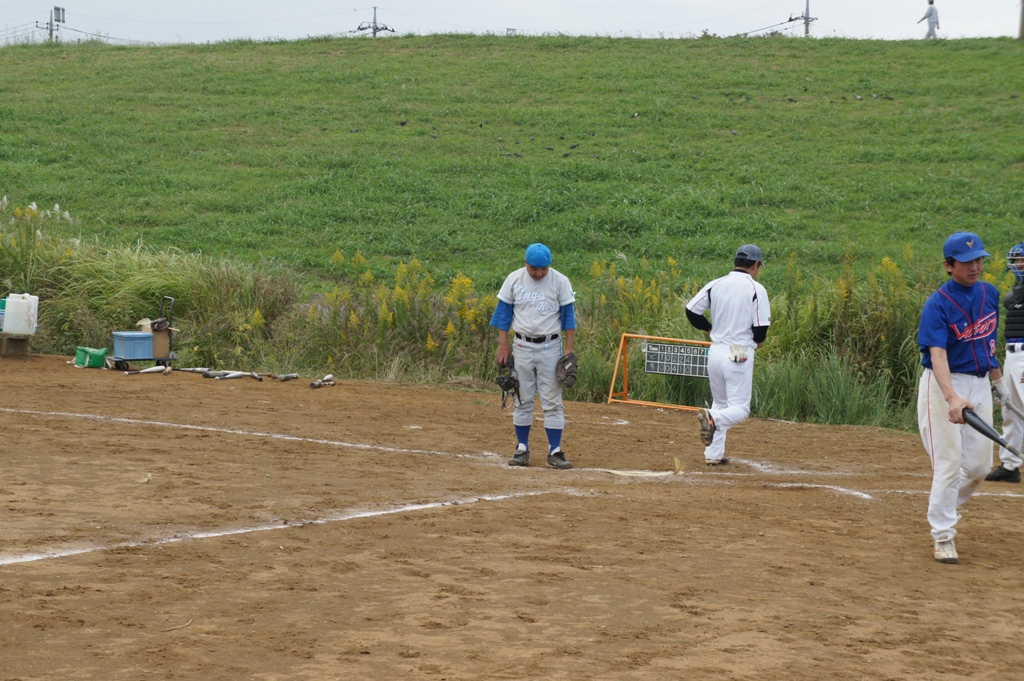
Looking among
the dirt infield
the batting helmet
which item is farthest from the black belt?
the batting helmet

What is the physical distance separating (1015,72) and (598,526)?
34.4m

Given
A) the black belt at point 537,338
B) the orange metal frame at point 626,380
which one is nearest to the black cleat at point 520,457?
the black belt at point 537,338

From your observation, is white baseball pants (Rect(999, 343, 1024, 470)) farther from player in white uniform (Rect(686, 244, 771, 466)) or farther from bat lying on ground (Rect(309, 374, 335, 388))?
bat lying on ground (Rect(309, 374, 335, 388))

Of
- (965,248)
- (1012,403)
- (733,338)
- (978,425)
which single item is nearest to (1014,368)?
(1012,403)

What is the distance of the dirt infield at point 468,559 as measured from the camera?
5.30 m

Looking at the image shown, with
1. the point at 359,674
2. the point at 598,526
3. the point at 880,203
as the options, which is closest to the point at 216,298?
the point at 598,526

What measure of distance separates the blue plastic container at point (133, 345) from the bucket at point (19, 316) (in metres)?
1.44

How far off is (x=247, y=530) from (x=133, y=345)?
9.07 m

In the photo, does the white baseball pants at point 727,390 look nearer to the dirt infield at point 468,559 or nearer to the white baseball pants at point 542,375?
the dirt infield at point 468,559

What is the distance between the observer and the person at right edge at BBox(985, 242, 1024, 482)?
10430mm

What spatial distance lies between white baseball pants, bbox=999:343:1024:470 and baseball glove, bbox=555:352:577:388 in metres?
3.68

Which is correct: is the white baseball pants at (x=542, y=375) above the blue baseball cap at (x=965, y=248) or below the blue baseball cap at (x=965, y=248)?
below

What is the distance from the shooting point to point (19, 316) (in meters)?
16.4

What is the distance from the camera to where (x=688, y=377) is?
14930 mm
